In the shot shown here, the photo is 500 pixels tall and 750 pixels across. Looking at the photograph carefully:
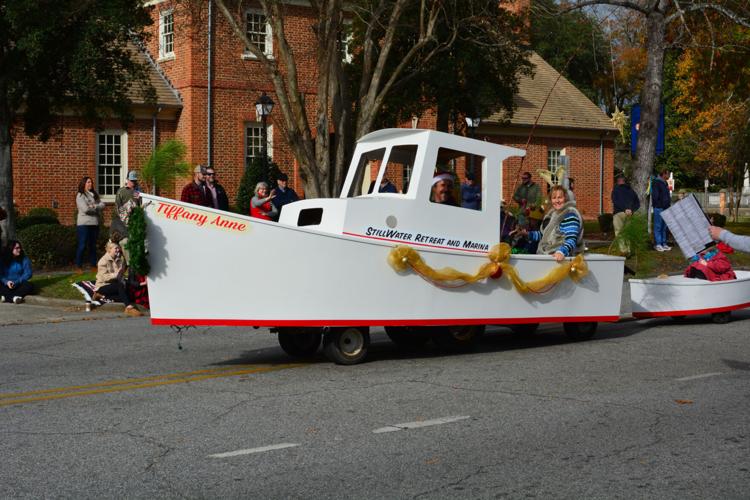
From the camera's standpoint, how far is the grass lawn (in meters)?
18.1

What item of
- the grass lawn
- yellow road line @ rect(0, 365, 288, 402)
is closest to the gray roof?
the grass lawn

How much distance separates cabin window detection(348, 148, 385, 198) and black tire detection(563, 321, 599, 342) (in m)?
3.13

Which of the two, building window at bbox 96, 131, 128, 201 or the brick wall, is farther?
building window at bbox 96, 131, 128, 201

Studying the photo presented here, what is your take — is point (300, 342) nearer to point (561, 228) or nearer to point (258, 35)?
point (561, 228)

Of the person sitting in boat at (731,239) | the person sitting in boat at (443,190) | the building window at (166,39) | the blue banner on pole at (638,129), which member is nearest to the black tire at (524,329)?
the person sitting in boat at (443,190)

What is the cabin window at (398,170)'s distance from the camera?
11.1 m

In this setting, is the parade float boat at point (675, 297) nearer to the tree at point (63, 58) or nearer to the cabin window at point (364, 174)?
the cabin window at point (364, 174)

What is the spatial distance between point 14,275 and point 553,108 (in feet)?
116

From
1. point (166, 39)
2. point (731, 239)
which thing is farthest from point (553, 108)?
point (731, 239)

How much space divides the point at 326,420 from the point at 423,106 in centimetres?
2438

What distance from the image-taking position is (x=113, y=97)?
22.9 metres

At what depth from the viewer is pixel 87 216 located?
20.6 metres

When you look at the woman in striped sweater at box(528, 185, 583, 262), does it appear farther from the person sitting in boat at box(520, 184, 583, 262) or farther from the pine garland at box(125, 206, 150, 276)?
the pine garland at box(125, 206, 150, 276)

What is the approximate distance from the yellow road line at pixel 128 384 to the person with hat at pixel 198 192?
212 inches
